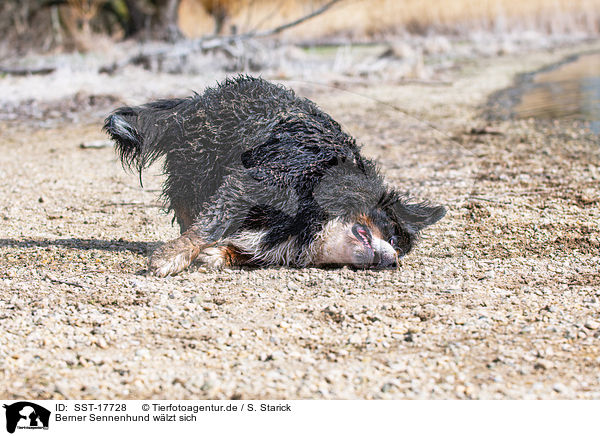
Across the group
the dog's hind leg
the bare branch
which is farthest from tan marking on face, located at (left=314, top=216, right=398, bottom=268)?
the bare branch

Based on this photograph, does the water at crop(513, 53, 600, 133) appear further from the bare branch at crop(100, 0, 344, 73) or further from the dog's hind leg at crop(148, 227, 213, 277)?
the dog's hind leg at crop(148, 227, 213, 277)

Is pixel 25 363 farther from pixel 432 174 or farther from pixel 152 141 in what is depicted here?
pixel 432 174

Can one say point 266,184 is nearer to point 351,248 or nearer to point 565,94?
point 351,248

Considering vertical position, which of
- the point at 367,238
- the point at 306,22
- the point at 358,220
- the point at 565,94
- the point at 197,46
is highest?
the point at 306,22

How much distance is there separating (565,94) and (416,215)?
10822 mm

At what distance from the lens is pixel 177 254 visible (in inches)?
161

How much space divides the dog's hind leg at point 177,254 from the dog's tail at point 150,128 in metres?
0.72

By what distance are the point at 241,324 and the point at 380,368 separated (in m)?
0.83

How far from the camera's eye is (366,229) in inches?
160

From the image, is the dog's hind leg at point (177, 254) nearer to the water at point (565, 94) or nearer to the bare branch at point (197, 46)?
the bare branch at point (197, 46)

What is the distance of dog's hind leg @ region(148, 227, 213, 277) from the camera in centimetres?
405
